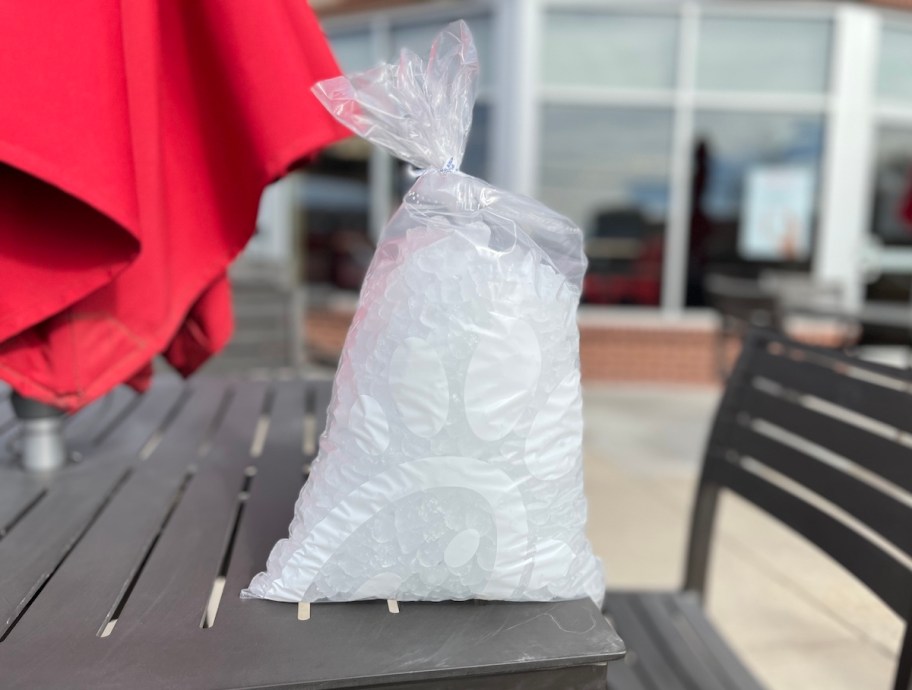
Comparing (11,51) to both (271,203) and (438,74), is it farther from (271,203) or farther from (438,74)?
(271,203)

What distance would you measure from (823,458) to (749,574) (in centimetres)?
142

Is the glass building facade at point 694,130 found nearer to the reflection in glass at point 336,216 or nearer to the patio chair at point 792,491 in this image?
the reflection in glass at point 336,216

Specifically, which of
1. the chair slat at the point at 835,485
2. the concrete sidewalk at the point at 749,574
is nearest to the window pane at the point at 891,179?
the concrete sidewalk at the point at 749,574

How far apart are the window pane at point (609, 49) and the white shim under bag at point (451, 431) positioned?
5995 mm

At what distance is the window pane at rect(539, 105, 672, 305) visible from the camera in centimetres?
650

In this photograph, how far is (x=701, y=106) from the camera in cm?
650

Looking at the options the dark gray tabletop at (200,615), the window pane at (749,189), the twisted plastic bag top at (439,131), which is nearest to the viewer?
the dark gray tabletop at (200,615)

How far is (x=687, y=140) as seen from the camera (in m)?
6.55

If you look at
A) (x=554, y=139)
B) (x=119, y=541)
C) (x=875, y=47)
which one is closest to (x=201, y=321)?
(x=119, y=541)

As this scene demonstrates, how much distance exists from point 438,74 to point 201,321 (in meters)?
0.60

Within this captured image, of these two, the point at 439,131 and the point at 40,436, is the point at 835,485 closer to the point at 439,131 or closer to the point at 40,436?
the point at 439,131

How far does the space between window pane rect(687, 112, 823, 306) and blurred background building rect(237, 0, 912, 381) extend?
12 millimetres

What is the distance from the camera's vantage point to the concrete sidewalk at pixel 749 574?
2055 mm

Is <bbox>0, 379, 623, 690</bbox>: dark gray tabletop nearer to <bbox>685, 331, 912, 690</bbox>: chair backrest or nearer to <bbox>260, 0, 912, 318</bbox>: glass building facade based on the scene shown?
<bbox>685, 331, 912, 690</bbox>: chair backrest
